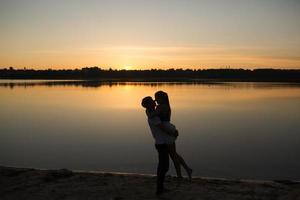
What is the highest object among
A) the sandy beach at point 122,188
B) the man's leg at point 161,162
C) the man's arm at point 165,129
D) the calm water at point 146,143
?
the man's arm at point 165,129

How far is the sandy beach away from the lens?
6.07 meters

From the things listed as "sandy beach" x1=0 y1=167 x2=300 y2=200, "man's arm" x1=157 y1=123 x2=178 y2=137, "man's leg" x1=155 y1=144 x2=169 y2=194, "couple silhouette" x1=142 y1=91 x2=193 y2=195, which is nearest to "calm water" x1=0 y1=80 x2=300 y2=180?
"sandy beach" x1=0 y1=167 x2=300 y2=200

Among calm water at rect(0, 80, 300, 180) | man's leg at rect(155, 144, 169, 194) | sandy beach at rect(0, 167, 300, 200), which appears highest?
man's leg at rect(155, 144, 169, 194)

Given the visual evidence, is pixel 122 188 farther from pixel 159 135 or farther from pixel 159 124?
pixel 159 124

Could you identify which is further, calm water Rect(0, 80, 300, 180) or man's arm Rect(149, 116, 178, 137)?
calm water Rect(0, 80, 300, 180)

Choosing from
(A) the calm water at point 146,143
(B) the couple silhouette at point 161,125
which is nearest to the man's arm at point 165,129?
(B) the couple silhouette at point 161,125

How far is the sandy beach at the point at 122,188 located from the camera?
6074 mm

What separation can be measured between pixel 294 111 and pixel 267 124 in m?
5.84

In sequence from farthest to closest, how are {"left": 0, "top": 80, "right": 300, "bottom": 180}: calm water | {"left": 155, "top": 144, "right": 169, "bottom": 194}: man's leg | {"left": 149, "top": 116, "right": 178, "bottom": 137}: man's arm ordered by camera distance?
{"left": 0, "top": 80, "right": 300, "bottom": 180}: calm water, {"left": 155, "top": 144, "right": 169, "bottom": 194}: man's leg, {"left": 149, "top": 116, "right": 178, "bottom": 137}: man's arm

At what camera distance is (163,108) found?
19.5ft

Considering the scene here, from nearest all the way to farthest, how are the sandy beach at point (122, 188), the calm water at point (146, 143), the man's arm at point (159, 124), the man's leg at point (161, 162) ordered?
the man's arm at point (159, 124) → the man's leg at point (161, 162) → the sandy beach at point (122, 188) → the calm water at point (146, 143)

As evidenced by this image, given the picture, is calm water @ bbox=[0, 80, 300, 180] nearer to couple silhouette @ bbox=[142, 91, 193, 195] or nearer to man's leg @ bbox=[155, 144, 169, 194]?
man's leg @ bbox=[155, 144, 169, 194]

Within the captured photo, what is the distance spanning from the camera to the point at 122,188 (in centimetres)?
653

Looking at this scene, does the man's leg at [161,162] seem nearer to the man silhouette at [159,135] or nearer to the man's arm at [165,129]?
the man silhouette at [159,135]
